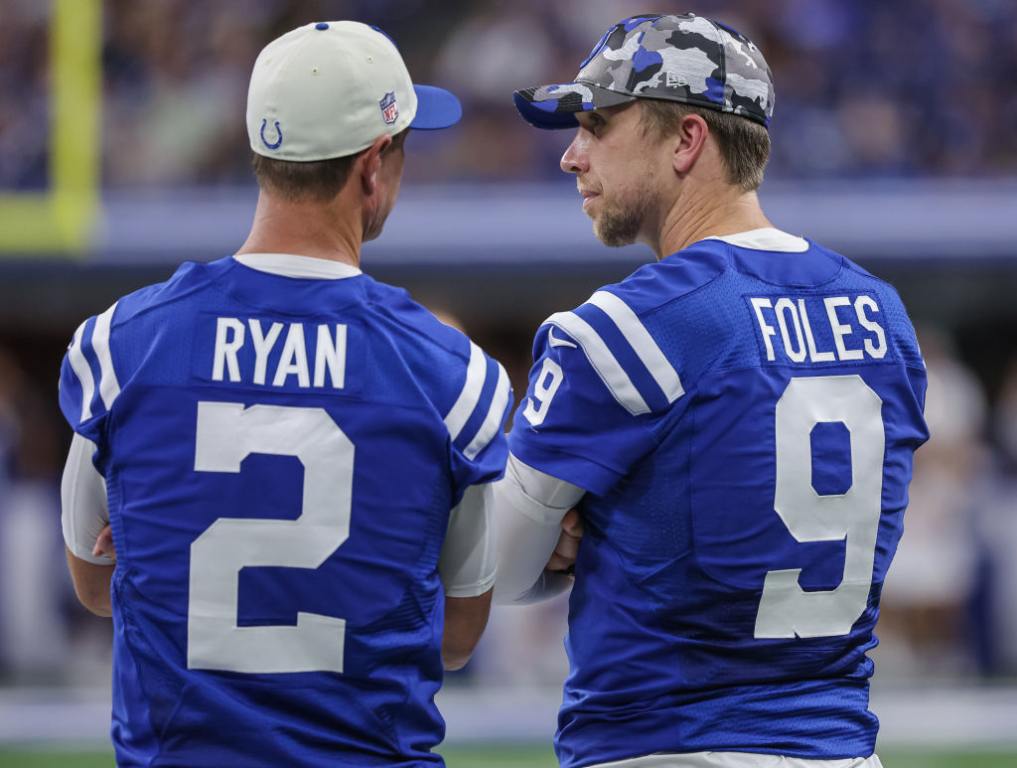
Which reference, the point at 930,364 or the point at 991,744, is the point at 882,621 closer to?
the point at 930,364

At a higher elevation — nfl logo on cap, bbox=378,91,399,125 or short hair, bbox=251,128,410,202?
nfl logo on cap, bbox=378,91,399,125

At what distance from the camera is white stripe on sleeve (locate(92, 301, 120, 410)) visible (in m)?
2.30

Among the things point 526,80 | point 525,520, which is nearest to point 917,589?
point 526,80

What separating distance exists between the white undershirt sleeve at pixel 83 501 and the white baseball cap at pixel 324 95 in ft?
1.77

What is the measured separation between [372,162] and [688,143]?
58 centimetres

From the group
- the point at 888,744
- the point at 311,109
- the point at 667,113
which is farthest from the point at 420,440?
the point at 888,744

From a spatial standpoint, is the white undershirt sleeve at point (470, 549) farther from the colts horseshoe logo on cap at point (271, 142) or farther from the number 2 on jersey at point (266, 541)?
the colts horseshoe logo on cap at point (271, 142)

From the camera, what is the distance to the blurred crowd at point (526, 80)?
10102 mm

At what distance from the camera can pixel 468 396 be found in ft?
7.75

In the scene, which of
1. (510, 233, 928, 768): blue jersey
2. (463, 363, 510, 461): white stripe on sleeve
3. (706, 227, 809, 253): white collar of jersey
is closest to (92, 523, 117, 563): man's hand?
(463, 363, 510, 461): white stripe on sleeve

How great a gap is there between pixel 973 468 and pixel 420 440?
737cm

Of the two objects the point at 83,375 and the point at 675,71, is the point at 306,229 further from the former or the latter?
the point at 675,71

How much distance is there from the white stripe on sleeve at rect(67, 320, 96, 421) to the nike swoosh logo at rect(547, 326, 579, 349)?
73 cm

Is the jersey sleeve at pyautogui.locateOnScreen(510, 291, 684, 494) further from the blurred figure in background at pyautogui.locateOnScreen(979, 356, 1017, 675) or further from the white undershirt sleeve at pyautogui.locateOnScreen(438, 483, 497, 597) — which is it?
the blurred figure in background at pyautogui.locateOnScreen(979, 356, 1017, 675)
